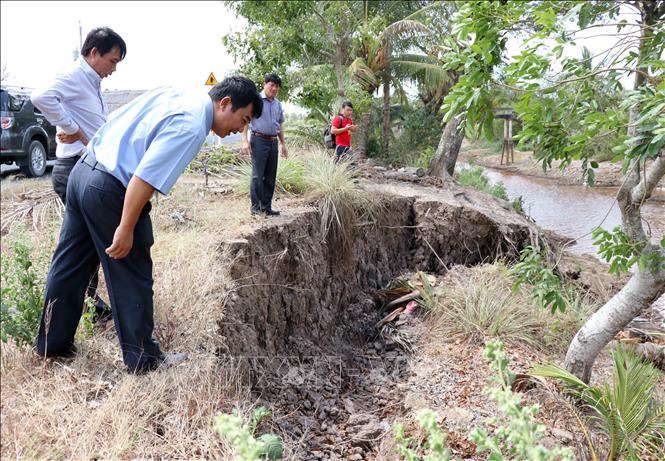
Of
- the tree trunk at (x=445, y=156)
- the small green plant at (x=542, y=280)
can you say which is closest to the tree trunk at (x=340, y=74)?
the tree trunk at (x=445, y=156)

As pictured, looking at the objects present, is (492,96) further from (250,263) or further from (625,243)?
(250,263)

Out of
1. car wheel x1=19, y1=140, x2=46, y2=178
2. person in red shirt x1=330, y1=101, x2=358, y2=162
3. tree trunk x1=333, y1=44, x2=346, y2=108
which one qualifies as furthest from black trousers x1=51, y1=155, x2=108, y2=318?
tree trunk x1=333, y1=44, x2=346, y2=108

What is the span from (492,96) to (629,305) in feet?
5.93

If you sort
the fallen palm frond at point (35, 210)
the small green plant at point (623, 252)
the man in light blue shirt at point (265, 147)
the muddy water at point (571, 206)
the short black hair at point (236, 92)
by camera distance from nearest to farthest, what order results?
the short black hair at point (236, 92)
the small green plant at point (623, 252)
the fallen palm frond at point (35, 210)
the man in light blue shirt at point (265, 147)
the muddy water at point (571, 206)

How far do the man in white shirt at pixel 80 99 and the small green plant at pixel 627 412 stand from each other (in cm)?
336

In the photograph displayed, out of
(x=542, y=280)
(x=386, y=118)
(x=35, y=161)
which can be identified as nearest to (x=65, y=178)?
(x=542, y=280)

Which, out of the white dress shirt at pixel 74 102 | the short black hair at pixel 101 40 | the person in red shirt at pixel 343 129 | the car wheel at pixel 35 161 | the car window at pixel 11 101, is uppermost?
the short black hair at pixel 101 40

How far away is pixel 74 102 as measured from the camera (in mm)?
3549

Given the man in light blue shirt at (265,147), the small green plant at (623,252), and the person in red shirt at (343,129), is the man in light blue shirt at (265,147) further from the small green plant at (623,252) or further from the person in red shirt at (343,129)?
the small green plant at (623,252)

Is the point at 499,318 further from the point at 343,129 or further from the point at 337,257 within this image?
the point at 343,129

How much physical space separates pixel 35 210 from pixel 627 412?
217 inches

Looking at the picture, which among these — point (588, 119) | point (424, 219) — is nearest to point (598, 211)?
point (424, 219)

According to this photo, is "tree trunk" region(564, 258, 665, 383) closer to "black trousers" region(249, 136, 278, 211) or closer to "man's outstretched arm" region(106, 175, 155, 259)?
"man's outstretched arm" region(106, 175, 155, 259)

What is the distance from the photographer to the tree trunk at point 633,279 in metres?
3.54
